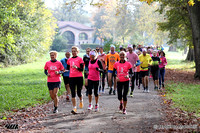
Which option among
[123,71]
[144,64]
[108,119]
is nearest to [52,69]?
[123,71]

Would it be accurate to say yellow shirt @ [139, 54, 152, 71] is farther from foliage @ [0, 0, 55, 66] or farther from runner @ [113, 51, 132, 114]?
foliage @ [0, 0, 55, 66]

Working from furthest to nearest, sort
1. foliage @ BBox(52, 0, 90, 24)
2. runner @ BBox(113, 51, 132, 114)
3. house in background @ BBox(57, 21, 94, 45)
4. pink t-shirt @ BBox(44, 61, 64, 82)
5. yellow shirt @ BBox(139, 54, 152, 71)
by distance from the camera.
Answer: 1. foliage @ BBox(52, 0, 90, 24)
2. house in background @ BBox(57, 21, 94, 45)
3. yellow shirt @ BBox(139, 54, 152, 71)
4. pink t-shirt @ BBox(44, 61, 64, 82)
5. runner @ BBox(113, 51, 132, 114)

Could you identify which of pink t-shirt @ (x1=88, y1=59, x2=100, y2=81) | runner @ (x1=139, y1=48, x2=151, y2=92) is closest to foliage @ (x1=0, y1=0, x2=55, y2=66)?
runner @ (x1=139, y1=48, x2=151, y2=92)

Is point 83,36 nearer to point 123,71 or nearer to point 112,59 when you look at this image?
point 112,59

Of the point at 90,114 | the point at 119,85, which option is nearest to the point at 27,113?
the point at 90,114

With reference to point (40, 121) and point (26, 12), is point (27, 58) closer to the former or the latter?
point (26, 12)

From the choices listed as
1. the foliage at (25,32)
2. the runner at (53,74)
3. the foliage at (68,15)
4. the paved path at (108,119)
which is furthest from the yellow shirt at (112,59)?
the foliage at (68,15)

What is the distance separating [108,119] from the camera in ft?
27.1

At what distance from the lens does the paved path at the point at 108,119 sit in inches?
287

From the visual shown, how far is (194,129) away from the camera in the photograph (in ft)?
23.1

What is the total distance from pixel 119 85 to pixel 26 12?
29.9m

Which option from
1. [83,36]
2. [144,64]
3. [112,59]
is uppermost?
[83,36]

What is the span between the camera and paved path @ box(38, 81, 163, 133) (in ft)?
23.9

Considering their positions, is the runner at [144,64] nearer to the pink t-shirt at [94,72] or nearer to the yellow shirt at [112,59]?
the yellow shirt at [112,59]
